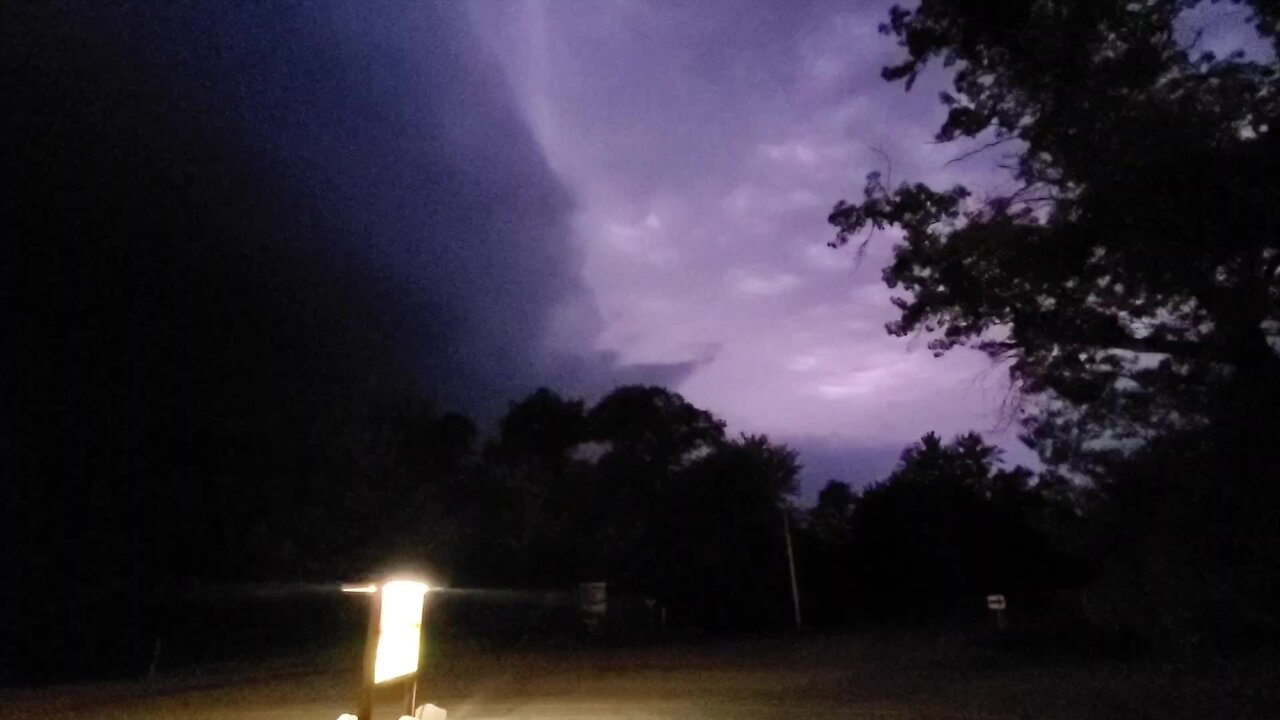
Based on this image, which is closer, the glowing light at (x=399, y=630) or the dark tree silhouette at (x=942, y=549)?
the glowing light at (x=399, y=630)

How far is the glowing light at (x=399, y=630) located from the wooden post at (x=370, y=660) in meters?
0.04

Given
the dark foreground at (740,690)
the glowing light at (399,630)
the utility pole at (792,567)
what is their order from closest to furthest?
the glowing light at (399,630)
the dark foreground at (740,690)
the utility pole at (792,567)

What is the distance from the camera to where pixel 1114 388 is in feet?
69.5

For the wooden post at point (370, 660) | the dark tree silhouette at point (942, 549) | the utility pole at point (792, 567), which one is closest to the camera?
the wooden post at point (370, 660)

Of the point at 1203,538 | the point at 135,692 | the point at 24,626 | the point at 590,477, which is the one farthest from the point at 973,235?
the point at 590,477

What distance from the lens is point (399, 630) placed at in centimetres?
1020

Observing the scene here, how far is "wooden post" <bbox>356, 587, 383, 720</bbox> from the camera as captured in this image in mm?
9383

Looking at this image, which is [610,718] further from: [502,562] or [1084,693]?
[502,562]

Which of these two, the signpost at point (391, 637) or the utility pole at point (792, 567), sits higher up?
the utility pole at point (792, 567)

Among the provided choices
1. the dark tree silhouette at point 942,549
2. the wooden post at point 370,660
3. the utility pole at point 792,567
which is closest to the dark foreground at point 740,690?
the wooden post at point 370,660

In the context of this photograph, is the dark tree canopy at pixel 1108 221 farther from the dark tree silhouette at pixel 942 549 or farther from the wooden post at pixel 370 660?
the dark tree silhouette at pixel 942 549

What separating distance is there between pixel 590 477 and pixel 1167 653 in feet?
93.7

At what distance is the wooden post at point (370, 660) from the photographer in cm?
938

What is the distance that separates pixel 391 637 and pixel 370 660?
1.51 ft
